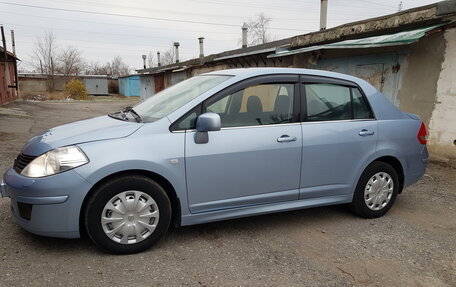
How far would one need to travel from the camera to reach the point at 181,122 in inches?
122

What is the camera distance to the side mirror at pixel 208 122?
296cm

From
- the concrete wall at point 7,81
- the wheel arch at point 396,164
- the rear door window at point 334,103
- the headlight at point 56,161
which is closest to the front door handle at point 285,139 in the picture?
the rear door window at point 334,103

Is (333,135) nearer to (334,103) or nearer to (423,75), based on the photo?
(334,103)

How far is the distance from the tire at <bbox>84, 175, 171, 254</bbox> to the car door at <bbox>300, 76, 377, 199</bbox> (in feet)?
4.96

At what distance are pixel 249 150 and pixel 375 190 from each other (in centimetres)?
173

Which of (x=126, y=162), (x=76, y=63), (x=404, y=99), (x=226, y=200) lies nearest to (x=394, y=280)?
(x=226, y=200)

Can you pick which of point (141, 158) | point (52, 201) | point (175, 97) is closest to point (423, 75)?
point (175, 97)

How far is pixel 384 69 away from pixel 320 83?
5.18 meters

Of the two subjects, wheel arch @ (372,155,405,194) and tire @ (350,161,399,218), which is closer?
tire @ (350,161,399,218)

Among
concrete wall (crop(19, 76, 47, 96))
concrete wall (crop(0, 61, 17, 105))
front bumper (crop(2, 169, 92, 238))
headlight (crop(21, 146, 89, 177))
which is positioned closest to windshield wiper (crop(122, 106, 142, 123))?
headlight (crop(21, 146, 89, 177))

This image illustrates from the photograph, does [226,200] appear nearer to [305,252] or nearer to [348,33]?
→ [305,252]

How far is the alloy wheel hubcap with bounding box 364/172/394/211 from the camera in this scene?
3947 mm

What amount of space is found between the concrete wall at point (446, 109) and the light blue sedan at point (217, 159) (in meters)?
3.23

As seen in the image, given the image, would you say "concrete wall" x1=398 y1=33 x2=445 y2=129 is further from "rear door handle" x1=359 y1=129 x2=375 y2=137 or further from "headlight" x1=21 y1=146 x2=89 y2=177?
"headlight" x1=21 y1=146 x2=89 y2=177
